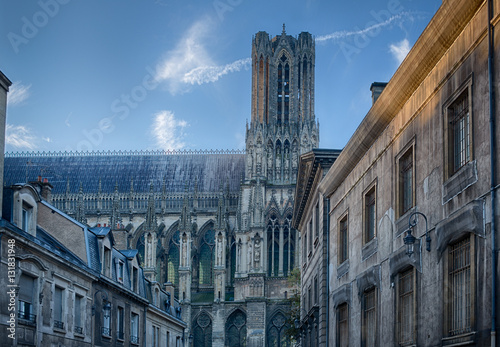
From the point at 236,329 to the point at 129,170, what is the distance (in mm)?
24834

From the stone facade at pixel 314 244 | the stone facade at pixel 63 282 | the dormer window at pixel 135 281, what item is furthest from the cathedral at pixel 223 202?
the stone facade at pixel 63 282

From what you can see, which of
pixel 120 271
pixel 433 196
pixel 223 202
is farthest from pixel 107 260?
pixel 223 202

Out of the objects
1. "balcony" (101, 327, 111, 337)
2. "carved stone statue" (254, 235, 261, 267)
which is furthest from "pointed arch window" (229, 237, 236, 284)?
"balcony" (101, 327, 111, 337)

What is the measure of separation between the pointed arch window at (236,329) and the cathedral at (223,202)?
99 mm

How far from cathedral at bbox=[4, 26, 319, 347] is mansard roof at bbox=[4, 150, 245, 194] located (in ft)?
0.40

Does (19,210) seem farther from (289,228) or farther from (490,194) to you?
(289,228)

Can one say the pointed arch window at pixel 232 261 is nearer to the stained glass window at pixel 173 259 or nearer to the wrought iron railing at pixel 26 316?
the stained glass window at pixel 173 259

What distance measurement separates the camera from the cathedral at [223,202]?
76.1 m

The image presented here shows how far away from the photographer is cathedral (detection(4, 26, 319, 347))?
76062 mm

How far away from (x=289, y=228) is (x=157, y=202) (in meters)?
17.5

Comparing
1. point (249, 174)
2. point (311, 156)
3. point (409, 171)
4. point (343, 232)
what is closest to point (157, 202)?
point (249, 174)

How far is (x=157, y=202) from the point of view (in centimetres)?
8694

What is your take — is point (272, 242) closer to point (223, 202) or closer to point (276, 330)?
point (223, 202)

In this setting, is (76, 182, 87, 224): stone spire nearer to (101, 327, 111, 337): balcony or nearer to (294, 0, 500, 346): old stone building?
(101, 327, 111, 337): balcony
